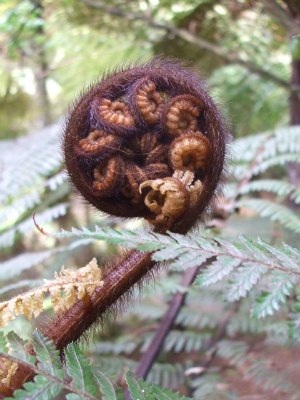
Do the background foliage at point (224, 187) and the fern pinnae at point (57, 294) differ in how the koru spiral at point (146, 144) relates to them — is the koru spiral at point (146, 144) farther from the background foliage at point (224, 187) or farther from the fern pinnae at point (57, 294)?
the background foliage at point (224, 187)

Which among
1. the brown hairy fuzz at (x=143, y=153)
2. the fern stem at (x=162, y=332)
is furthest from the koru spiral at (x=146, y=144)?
the fern stem at (x=162, y=332)

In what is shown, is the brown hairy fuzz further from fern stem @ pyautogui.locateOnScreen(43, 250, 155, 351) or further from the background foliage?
the background foliage

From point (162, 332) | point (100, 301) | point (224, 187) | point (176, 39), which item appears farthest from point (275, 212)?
point (100, 301)

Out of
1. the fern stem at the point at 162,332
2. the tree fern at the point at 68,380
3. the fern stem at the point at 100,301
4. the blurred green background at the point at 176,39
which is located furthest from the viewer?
the blurred green background at the point at 176,39

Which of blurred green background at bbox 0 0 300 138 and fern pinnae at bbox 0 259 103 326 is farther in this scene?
blurred green background at bbox 0 0 300 138

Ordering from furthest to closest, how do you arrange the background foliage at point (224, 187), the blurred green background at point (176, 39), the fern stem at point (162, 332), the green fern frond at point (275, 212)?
the blurred green background at point (176, 39), the background foliage at point (224, 187), the green fern frond at point (275, 212), the fern stem at point (162, 332)

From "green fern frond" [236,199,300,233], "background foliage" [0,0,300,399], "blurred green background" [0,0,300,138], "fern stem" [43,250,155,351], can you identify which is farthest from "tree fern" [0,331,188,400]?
"blurred green background" [0,0,300,138]

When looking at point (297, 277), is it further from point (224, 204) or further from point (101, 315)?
point (224, 204)

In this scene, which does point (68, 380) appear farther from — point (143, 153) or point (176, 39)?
point (176, 39)

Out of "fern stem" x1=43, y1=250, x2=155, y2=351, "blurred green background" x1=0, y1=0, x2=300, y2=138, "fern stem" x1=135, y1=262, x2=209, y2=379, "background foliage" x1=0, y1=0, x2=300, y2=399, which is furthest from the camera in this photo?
"blurred green background" x1=0, y1=0, x2=300, y2=138
